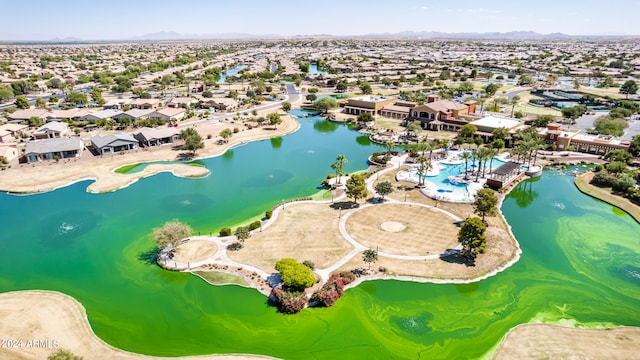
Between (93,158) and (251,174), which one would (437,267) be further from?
(93,158)

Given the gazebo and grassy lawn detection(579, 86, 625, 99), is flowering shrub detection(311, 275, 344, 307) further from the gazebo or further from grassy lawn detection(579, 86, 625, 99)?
grassy lawn detection(579, 86, 625, 99)

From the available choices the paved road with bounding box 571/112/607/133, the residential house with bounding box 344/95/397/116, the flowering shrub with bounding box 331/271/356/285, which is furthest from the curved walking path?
the residential house with bounding box 344/95/397/116

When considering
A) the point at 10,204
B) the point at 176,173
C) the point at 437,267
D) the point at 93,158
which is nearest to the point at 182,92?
the point at 93,158

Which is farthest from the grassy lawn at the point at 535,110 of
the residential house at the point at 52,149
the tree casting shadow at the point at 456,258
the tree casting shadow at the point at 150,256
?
the residential house at the point at 52,149

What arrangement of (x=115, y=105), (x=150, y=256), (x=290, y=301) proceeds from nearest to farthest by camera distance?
(x=290, y=301)
(x=150, y=256)
(x=115, y=105)

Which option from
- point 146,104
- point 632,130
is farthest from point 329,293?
point 146,104

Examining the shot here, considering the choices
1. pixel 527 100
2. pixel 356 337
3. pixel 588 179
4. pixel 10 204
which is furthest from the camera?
pixel 527 100

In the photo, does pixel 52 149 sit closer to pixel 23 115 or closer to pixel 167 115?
pixel 167 115
